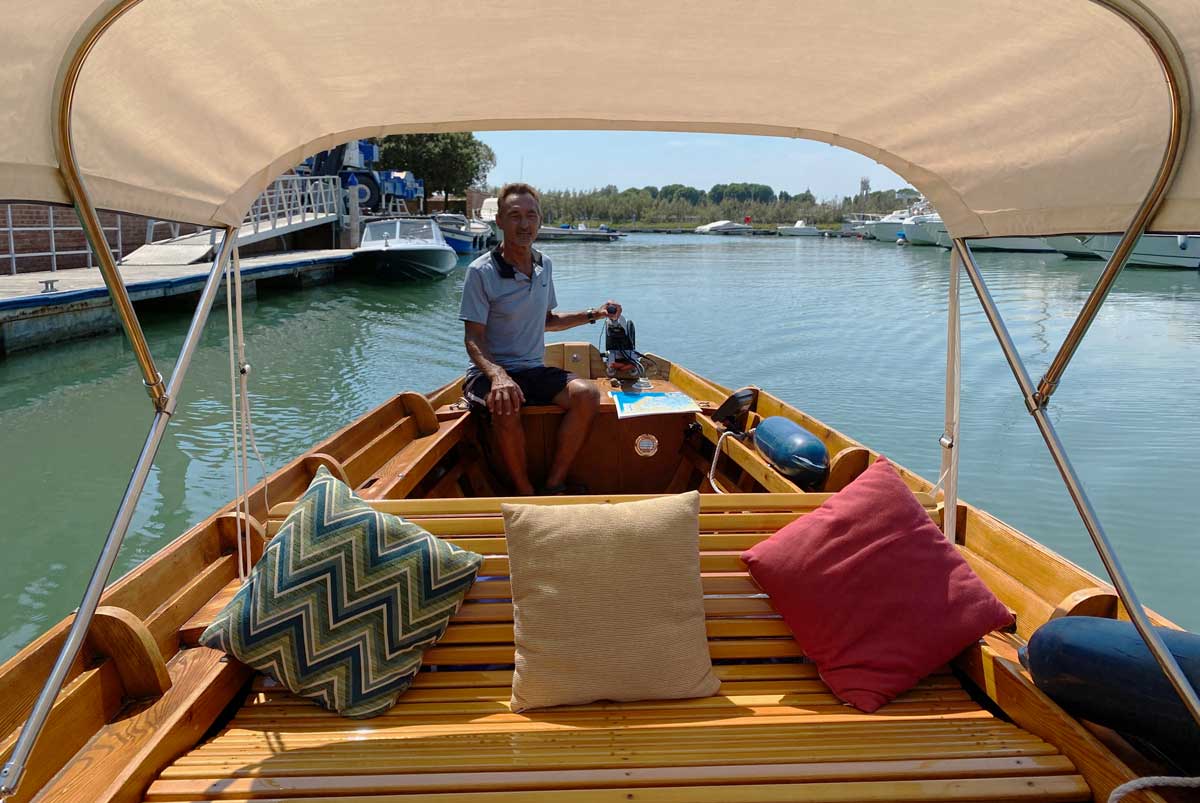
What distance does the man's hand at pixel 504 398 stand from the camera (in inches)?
139

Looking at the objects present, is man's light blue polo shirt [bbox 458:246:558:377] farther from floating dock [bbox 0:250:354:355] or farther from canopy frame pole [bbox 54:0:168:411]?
floating dock [bbox 0:250:354:355]

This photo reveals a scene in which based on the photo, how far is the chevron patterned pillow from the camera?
2.01 metres

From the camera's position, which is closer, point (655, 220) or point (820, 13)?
point (820, 13)

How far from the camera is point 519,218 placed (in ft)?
12.2

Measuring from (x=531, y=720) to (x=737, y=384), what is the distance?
10430 mm

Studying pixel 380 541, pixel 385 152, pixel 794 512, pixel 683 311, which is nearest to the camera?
pixel 380 541

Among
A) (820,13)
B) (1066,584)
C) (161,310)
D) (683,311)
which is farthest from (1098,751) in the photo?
(683,311)

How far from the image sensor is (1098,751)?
1620mm

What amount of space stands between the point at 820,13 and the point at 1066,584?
1.62 meters

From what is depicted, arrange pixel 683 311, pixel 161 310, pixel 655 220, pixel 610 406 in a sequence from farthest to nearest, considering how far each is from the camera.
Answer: pixel 655 220
pixel 683 311
pixel 161 310
pixel 610 406

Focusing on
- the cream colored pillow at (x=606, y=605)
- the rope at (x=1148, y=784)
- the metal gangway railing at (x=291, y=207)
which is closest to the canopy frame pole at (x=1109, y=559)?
the rope at (x=1148, y=784)

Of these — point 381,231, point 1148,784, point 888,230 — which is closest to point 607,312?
point 1148,784

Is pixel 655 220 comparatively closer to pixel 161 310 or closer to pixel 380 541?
pixel 161 310

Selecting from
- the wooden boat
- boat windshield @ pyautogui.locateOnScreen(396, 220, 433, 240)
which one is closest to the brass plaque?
the wooden boat
